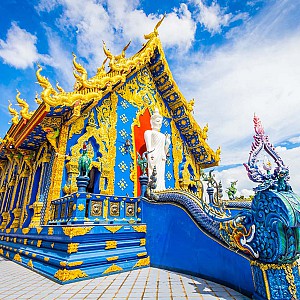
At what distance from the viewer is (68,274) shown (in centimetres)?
414

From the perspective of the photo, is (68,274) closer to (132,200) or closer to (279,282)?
(132,200)

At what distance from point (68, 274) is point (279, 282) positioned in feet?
11.1

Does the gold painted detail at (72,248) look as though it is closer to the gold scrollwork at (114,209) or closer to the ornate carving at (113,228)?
the ornate carving at (113,228)

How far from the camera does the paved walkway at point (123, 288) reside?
339 cm

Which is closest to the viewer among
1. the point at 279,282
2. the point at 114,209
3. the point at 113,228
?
the point at 279,282

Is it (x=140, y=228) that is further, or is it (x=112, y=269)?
(x=140, y=228)

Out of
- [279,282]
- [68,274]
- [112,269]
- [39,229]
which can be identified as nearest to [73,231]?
[68,274]

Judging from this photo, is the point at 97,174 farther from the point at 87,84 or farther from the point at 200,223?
the point at 200,223

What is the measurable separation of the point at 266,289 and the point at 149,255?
3184 mm

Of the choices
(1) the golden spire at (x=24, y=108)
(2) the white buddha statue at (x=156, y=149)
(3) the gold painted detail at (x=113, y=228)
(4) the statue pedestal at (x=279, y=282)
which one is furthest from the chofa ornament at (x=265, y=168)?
(1) the golden spire at (x=24, y=108)

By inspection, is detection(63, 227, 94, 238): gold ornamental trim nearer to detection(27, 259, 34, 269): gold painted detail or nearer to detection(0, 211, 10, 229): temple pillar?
detection(27, 259, 34, 269): gold painted detail

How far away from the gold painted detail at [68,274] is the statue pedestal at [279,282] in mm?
3042

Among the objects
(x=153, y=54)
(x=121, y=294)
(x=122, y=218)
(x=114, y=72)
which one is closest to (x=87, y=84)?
(x=114, y=72)

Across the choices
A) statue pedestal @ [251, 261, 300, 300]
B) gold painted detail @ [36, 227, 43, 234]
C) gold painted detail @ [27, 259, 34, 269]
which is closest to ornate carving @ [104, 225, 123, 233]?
gold painted detail @ [36, 227, 43, 234]
